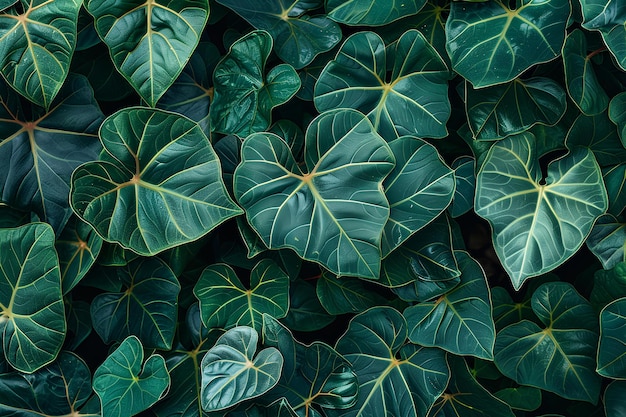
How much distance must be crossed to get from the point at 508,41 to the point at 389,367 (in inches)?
28.1

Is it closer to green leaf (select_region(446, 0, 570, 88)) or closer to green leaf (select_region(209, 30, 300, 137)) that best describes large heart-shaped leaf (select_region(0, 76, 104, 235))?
green leaf (select_region(209, 30, 300, 137))

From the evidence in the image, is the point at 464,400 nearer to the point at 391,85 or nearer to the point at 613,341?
the point at 613,341

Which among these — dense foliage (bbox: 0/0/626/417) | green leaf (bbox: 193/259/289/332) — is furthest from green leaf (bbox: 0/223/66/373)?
green leaf (bbox: 193/259/289/332)

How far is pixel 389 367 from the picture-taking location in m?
1.30

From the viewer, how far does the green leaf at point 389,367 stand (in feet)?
4.20

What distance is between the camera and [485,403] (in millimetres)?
1309

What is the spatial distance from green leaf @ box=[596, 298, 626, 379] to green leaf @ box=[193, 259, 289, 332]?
2.12 ft

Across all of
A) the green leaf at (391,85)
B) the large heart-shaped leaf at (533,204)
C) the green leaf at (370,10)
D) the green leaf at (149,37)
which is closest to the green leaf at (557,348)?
the large heart-shaped leaf at (533,204)

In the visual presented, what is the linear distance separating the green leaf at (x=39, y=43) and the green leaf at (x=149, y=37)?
0.19ft

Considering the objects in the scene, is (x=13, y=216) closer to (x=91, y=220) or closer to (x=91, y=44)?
(x=91, y=220)

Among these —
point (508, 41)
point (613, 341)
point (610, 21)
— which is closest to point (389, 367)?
point (613, 341)

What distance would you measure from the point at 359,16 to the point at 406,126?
24cm

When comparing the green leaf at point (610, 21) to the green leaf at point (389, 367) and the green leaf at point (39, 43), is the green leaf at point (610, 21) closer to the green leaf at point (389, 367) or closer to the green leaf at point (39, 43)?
the green leaf at point (389, 367)

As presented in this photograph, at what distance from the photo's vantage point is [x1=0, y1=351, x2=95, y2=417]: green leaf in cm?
127
